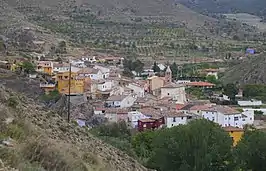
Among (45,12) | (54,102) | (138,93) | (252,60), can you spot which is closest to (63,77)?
(138,93)

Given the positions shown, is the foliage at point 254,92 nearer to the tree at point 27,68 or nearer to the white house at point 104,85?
the white house at point 104,85

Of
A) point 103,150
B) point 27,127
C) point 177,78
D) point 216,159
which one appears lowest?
point 177,78

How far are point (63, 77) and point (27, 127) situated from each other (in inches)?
1203

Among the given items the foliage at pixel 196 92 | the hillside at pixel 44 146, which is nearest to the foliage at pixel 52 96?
the foliage at pixel 196 92

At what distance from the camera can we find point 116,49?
65.4 m

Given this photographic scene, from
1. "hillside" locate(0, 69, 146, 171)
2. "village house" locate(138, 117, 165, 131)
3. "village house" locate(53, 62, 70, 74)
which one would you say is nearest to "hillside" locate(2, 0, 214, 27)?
"village house" locate(53, 62, 70, 74)

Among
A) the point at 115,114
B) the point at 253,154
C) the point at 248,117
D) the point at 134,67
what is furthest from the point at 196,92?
the point at 253,154

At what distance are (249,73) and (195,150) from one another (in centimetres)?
4079

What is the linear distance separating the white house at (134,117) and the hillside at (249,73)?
22745 mm

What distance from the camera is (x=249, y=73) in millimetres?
54625

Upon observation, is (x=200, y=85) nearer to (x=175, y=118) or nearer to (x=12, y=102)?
(x=175, y=118)

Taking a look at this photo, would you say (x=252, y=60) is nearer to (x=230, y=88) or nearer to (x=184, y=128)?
(x=230, y=88)

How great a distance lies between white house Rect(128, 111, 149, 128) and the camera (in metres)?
30.3

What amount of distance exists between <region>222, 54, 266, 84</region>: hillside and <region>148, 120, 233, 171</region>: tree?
120 feet
